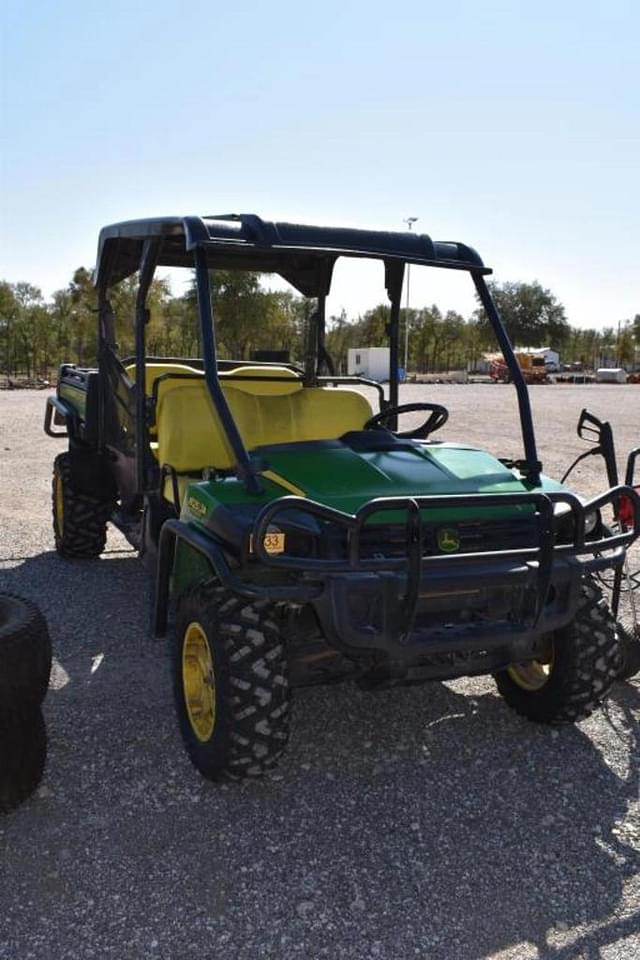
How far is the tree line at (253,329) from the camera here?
6.42m

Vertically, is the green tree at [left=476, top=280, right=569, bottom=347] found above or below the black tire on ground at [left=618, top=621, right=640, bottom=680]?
above

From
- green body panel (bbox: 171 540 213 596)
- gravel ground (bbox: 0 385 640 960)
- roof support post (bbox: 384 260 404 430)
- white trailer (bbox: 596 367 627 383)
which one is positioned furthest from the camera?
white trailer (bbox: 596 367 627 383)

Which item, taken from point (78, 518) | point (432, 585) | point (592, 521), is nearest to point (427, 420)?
point (592, 521)

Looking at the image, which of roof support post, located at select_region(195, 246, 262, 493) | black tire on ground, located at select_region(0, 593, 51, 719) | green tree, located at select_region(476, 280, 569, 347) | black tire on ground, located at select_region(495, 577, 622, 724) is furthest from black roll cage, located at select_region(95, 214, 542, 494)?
green tree, located at select_region(476, 280, 569, 347)

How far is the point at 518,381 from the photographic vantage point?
374 centimetres

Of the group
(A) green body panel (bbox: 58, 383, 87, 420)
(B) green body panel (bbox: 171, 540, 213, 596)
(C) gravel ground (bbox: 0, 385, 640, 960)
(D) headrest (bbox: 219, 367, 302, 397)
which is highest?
(D) headrest (bbox: 219, 367, 302, 397)

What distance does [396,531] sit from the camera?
3176 mm

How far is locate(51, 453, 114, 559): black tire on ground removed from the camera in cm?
619

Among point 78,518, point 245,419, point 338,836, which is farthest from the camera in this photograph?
point 78,518

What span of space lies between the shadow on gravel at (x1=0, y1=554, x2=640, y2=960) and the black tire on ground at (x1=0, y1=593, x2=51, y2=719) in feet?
1.38

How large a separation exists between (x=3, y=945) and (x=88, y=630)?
2.64 meters

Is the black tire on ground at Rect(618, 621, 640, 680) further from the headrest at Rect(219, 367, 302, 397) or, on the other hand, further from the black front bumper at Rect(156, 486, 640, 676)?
the headrest at Rect(219, 367, 302, 397)

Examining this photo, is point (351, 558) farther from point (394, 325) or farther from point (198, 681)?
point (394, 325)

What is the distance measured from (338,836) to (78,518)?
3913mm
